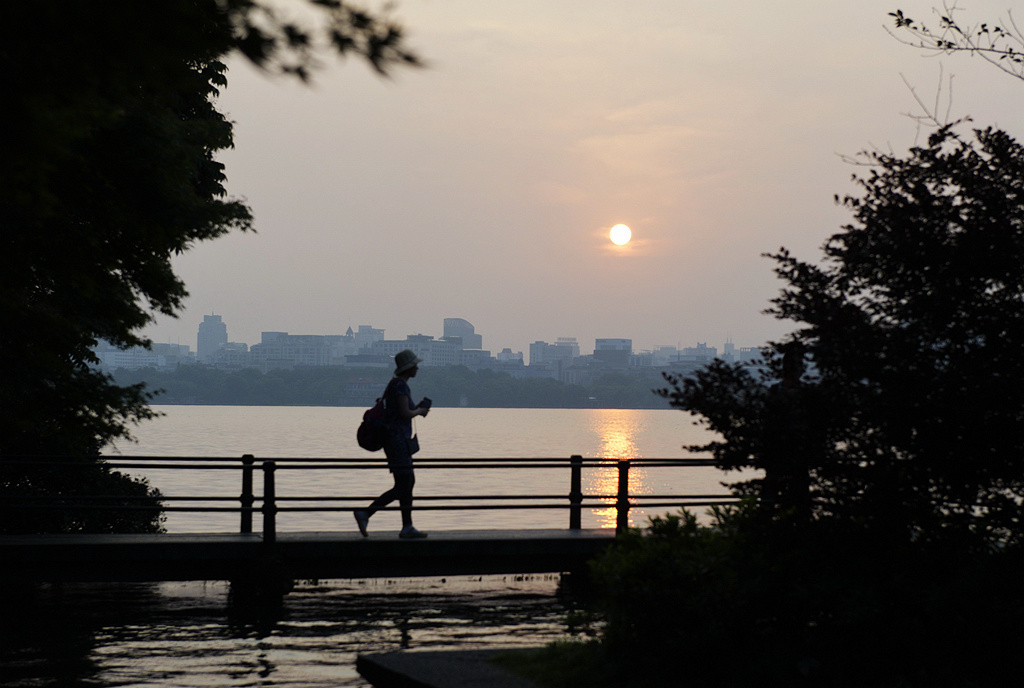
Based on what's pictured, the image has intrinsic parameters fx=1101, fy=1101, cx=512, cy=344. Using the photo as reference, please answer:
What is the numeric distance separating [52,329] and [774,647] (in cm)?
740

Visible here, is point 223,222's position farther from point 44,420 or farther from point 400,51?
point 400,51

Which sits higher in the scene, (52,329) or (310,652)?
(52,329)

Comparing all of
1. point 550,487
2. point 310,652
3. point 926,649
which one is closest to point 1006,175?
point 926,649

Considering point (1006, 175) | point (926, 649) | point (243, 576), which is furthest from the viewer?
point (243, 576)

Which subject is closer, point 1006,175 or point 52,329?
point 1006,175

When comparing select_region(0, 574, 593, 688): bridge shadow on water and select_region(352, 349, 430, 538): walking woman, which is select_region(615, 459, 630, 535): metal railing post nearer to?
select_region(0, 574, 593, 688): bridge shadow on water

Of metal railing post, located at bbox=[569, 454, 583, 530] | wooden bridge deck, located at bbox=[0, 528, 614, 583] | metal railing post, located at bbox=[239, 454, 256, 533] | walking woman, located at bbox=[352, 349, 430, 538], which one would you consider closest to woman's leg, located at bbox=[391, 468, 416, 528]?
walking woman, located at bbox=[352, 349, 430, 538]

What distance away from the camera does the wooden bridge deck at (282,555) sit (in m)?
10.9

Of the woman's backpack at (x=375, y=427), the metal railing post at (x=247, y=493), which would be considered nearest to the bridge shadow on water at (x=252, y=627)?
the metal railing post at (x=247, y=493)

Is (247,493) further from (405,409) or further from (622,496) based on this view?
(622,496)

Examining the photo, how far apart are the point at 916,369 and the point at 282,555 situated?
23.1 ft

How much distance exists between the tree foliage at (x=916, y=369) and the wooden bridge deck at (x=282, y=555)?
478cm

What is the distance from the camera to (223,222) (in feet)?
32.1

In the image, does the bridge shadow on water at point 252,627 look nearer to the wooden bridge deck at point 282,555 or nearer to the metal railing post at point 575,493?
the wooden bridge deck at point 282,555
